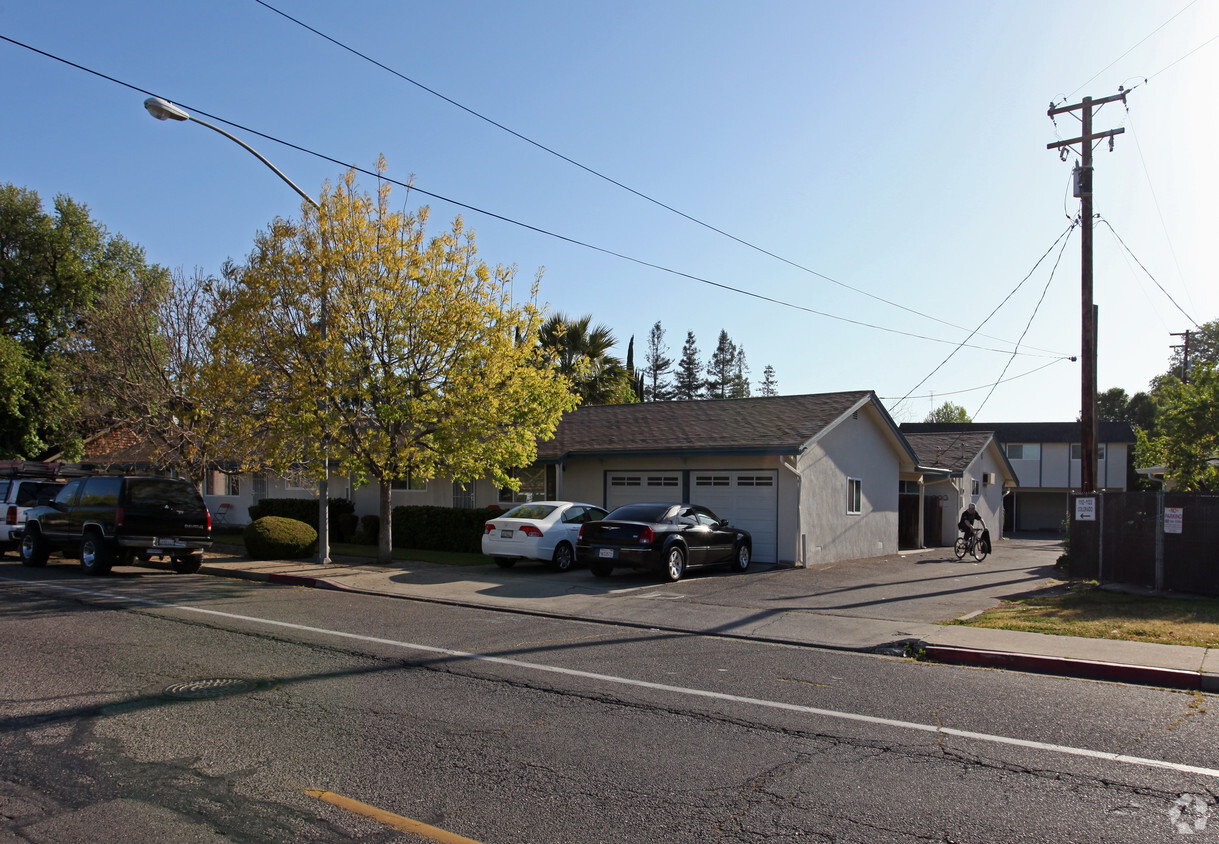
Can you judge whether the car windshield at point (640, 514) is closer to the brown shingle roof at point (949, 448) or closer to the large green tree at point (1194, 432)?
the large green tree at point (1194, 432)

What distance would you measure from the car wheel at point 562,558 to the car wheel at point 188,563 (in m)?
7.23

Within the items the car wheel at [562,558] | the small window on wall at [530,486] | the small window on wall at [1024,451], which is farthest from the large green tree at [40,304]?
the small window on wall at [1024,451]

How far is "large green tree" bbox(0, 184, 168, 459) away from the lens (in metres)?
33.5

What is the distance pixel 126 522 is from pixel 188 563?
5.82 feet

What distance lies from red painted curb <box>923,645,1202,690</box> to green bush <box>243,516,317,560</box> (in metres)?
14.4

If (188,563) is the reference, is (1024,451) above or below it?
above

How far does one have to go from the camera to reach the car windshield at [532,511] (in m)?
17.8

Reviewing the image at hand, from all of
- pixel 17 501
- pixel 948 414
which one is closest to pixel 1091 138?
pixel 17 501

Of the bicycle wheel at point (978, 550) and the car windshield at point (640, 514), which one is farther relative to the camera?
the bicycle wheel at point (978, 550)

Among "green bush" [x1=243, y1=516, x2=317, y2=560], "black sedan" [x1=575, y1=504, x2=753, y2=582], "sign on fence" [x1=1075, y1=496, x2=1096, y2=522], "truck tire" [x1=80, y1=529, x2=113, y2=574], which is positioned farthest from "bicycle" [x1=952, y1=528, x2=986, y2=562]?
"truck tire" [x1=80, y1=529, x2=113, y2=574]

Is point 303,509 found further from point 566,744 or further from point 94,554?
point 566,744

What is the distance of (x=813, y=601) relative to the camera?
13898 mm

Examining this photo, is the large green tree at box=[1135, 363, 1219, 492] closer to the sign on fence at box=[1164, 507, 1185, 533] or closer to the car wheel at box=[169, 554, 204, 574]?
the sign on fence at box=[1164, 507, 1185, 533]

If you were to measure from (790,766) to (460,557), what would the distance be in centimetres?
1569
